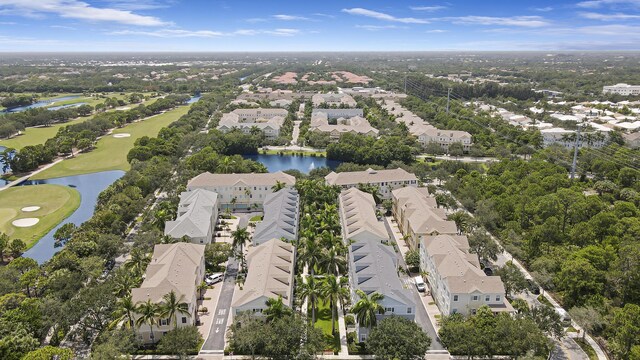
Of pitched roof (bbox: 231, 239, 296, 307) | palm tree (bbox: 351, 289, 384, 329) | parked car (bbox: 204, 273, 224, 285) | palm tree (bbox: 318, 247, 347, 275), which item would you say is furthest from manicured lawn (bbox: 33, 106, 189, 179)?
palm tree (bbox: 351, 289, 384, 329)

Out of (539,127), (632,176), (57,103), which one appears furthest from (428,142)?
(57,103)

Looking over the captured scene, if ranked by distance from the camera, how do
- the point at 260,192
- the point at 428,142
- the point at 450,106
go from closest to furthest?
the point at 260,192 → the point at 428,142 → the point at 450,106

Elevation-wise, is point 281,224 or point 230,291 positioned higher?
point 281,224

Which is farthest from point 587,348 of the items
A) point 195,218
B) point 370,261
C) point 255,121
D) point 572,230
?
point 255,121

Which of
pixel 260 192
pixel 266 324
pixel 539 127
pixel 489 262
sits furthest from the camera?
pixel 539 127

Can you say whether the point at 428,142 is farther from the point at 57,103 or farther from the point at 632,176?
the point at 57,103

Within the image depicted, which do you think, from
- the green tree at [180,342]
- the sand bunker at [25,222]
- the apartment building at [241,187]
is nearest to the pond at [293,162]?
the apartment building at [241,187]

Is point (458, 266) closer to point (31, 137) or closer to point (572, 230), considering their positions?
point (572, 230)
